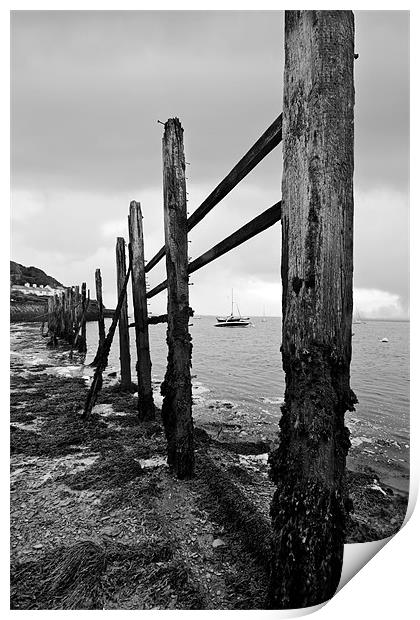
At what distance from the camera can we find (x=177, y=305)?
338 centimetres

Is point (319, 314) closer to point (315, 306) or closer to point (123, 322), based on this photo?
point (315, 306)

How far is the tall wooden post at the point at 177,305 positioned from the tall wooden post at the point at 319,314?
1.66 meters

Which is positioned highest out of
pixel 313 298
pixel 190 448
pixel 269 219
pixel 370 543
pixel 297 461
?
pixel 269 219

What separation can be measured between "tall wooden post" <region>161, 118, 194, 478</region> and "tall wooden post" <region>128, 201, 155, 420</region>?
1.85 metres

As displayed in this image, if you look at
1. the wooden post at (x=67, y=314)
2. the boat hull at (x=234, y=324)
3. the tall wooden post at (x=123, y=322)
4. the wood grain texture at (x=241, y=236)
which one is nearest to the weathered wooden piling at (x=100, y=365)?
the tall wooden post at (x=123, y=322)

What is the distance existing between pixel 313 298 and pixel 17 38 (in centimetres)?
274

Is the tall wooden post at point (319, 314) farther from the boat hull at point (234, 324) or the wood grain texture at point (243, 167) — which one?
the boat hull at point (234, 324)

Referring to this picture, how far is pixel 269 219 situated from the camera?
2.18m

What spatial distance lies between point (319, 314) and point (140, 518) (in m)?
1.94

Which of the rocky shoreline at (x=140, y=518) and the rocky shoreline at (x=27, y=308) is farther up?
the rocky shoreline at (x=27, y=308)

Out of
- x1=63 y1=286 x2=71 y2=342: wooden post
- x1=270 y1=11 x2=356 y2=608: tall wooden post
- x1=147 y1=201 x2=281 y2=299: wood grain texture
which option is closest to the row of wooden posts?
x1=270 y1=11 x2=356 y2=608: tall wooden post

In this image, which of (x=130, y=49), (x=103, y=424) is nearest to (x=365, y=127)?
(x=130, y=49)

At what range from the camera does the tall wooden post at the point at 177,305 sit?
10.9ft
